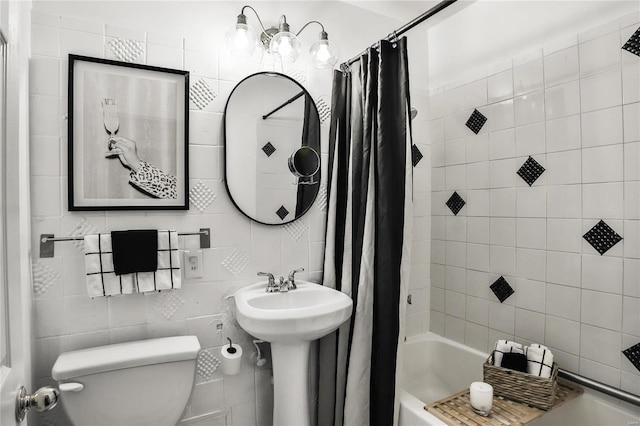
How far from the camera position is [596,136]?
1.60m

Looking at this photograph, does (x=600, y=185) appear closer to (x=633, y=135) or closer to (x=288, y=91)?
(x=633, y=135)

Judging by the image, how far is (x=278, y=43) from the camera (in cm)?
164

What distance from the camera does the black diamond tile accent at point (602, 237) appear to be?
155 centimetres

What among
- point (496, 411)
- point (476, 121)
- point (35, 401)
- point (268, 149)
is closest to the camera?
point (35, 401)

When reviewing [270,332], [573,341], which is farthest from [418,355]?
[270,332]

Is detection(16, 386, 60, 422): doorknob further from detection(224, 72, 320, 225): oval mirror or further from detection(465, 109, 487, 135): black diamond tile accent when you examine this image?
detection(465, 109, 487, 135): black diamond tile accent

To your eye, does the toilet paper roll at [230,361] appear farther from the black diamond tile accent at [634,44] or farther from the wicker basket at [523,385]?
the black diamond tile accent at [634,44]

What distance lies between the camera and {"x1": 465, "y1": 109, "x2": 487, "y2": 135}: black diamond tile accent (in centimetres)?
207

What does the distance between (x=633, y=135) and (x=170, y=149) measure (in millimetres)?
1875

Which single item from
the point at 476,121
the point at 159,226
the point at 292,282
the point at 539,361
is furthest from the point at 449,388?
the point at 159,226

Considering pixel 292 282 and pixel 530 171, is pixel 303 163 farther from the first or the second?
pixel 530 171

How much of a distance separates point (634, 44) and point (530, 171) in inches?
24.5

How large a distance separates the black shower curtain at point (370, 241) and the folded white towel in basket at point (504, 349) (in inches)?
20.7

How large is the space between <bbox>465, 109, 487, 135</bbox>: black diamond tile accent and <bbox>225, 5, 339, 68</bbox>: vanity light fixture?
2.91 feet
